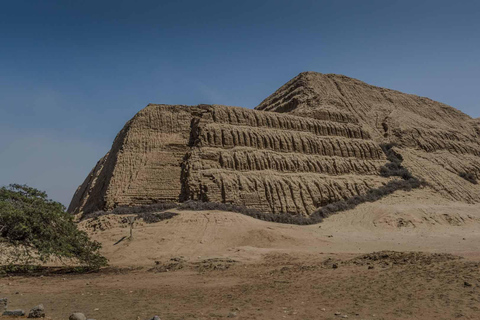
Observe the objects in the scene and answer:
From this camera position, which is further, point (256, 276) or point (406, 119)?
point (406, 119)

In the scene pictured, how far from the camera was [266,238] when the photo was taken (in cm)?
1775

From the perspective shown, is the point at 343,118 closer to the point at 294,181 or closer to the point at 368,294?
the point at 294,181

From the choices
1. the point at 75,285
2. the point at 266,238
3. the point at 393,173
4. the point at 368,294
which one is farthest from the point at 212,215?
the point at 393,173

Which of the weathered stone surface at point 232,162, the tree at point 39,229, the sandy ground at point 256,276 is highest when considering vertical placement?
the weathered stone surface at point 232,162

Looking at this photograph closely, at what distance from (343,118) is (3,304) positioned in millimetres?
35653

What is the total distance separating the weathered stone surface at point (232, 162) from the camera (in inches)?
994

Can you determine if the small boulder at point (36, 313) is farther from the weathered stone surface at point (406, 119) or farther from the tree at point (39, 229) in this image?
the weathered stone surface at point (406, 119)

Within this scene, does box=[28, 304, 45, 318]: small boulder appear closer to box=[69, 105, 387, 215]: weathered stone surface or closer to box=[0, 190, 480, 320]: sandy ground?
box=[0, 190, 480, 320]: sandy ground

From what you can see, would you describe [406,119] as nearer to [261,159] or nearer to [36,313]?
[261,159]

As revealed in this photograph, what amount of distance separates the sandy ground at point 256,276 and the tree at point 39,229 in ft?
3.23

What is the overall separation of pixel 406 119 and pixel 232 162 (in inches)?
1201

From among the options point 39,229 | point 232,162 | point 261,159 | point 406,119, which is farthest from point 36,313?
point 406,119

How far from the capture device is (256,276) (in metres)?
11.4

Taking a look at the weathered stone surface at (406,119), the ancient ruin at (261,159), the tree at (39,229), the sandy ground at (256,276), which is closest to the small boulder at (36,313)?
the sandy ground at (256,276)
